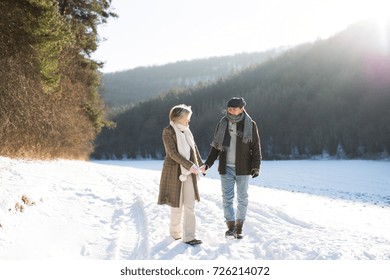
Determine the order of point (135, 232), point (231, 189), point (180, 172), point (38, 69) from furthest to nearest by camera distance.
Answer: point (38, 69)
point (135, 232)
point (231, 189)
point (180, 172)

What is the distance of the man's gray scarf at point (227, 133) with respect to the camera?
5734mm

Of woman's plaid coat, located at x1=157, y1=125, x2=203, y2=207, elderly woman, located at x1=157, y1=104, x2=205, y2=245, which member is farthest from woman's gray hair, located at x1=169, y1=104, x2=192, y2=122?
woman's plaid coat, located at x1=157, y1=125, x2=203, y2=207

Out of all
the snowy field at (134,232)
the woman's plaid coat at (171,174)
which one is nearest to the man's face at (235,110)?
the woman's plaid coat at (171,174)

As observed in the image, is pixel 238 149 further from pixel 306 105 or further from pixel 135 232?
pixel 306 105

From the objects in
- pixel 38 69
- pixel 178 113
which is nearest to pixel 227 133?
pixel 178 113

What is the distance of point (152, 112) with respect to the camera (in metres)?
136

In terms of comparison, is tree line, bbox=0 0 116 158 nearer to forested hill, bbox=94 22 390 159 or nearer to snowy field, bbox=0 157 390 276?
snowy field, bbox=0 157 390 276

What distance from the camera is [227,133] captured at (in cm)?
583

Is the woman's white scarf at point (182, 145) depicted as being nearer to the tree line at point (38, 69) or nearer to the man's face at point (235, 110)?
the man's face at point (235, 110)

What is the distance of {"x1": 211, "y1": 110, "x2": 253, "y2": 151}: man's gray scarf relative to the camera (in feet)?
18.8

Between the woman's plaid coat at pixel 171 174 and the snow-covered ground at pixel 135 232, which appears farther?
the woman's plaid coat at pixel 171 174

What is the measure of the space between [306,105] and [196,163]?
9578 centimetres

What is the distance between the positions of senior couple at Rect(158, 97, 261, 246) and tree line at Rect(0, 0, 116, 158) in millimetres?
8196

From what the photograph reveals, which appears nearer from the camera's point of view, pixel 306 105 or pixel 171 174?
pixel 171 174
